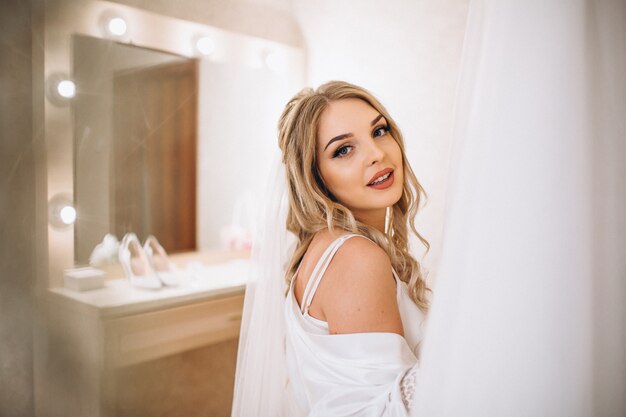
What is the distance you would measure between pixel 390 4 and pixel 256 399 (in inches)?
60.3

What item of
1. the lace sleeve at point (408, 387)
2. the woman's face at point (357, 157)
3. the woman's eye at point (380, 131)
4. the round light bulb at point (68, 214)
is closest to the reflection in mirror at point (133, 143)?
the round light bulb at point (68, 214)

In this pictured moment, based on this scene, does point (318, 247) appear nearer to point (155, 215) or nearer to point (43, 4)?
point (155, 215)

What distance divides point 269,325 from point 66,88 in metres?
1.00

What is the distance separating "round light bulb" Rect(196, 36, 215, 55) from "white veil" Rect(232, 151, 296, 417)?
0.85 m

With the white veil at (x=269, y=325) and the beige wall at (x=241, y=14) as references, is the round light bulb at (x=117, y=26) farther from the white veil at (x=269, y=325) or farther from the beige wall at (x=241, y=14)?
the white veil at (x=269, y=325)

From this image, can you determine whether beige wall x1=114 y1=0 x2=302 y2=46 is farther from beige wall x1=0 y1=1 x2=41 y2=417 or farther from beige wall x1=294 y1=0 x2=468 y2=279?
beige wall x1=0 y1=1 x2=41 y2=417

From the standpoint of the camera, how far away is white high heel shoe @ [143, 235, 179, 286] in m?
1.78

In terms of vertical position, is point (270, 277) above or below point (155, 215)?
below

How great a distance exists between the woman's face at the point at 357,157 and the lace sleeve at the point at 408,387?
1.51 feet

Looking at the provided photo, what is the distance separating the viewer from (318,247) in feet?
3.86

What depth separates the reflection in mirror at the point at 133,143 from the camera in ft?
4.97

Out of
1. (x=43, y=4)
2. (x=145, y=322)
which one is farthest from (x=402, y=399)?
(x=43, y=4)

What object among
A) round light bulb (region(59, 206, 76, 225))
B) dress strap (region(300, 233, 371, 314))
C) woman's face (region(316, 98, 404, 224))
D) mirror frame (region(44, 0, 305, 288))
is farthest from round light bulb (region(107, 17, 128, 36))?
dress strap (region(300, 233, 371, 314))

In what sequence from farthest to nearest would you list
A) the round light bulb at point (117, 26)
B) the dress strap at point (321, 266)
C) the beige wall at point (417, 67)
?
the beige wall at point (417, 67)
the round light bulb at point (117, 26)
the dress strap at point (321, 266)
